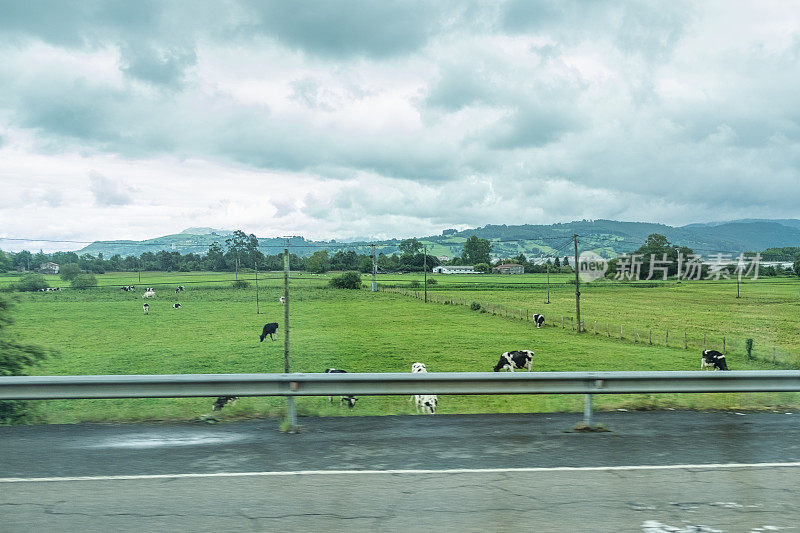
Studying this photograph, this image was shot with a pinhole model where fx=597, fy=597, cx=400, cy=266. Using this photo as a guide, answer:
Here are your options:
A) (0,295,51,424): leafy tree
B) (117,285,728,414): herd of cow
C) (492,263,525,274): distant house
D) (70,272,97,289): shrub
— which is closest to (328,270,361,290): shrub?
(117,285,728,414): herd of cow

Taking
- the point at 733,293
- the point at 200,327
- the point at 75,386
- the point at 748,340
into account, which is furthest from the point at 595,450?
the point at 200,327

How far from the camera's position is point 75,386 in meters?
6.77

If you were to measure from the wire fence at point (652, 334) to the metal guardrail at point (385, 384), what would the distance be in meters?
9.73

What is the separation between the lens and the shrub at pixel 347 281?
26000 millimetres

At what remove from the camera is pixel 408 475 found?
17.4ft

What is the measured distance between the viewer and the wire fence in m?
17.3

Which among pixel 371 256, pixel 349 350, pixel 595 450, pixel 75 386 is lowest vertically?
pixel 349 350

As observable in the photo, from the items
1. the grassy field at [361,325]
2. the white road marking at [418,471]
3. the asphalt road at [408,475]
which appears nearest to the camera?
the asphalt road at [408,475]

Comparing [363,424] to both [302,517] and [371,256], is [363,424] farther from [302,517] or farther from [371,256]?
[371,256]

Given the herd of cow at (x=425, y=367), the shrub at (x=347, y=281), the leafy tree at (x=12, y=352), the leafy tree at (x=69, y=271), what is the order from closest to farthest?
the herd of cow at (x=425, y=367) < the leafy tree at (x=12, y=352) < the leafy tree at (x=69, y=271) < the shrub at (x=347, y=281)

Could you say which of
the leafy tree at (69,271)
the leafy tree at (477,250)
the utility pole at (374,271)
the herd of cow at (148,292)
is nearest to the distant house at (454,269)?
the leafy tree at (477,250)

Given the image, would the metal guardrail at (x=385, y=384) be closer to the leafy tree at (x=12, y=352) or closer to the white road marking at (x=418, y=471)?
the white road marking at (x=418, y=471)

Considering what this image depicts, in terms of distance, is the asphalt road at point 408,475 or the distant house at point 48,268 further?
the distant house at point 48,268

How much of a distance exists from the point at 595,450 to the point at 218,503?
12.3ft
